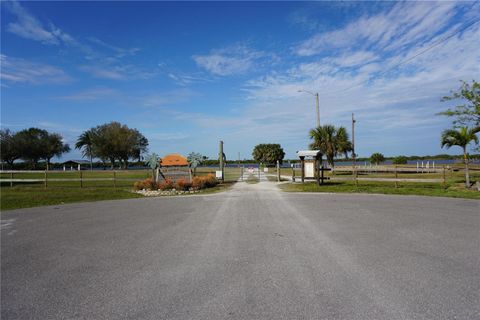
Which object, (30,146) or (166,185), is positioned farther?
(30,146)

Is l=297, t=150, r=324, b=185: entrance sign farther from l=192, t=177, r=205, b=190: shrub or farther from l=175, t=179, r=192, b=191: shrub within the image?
l=175, t=179, r=192, b=191: shrub

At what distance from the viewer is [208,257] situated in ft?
18.9

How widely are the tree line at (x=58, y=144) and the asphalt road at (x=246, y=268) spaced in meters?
68.1

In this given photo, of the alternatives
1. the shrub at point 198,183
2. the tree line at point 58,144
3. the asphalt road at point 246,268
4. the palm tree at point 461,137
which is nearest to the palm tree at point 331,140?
the palm tree at point 461,137

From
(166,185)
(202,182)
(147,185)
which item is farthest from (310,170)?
(147,185)

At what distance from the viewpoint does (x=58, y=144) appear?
261 feet

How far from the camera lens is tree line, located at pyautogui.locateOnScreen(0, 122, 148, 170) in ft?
230

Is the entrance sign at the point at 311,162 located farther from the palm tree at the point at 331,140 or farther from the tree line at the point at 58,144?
the tree line at the point at 58,144

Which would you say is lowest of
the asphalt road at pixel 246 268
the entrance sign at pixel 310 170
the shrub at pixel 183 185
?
the asphalt road at pixel 246 268

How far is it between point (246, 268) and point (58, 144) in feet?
284

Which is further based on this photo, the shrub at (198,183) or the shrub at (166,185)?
the shrub at (198,183)

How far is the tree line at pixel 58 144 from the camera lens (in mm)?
70188

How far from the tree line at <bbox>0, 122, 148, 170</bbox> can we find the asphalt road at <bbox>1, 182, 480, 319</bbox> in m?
68.1

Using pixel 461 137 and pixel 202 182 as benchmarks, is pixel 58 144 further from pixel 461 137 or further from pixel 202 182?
pixel 461 137
